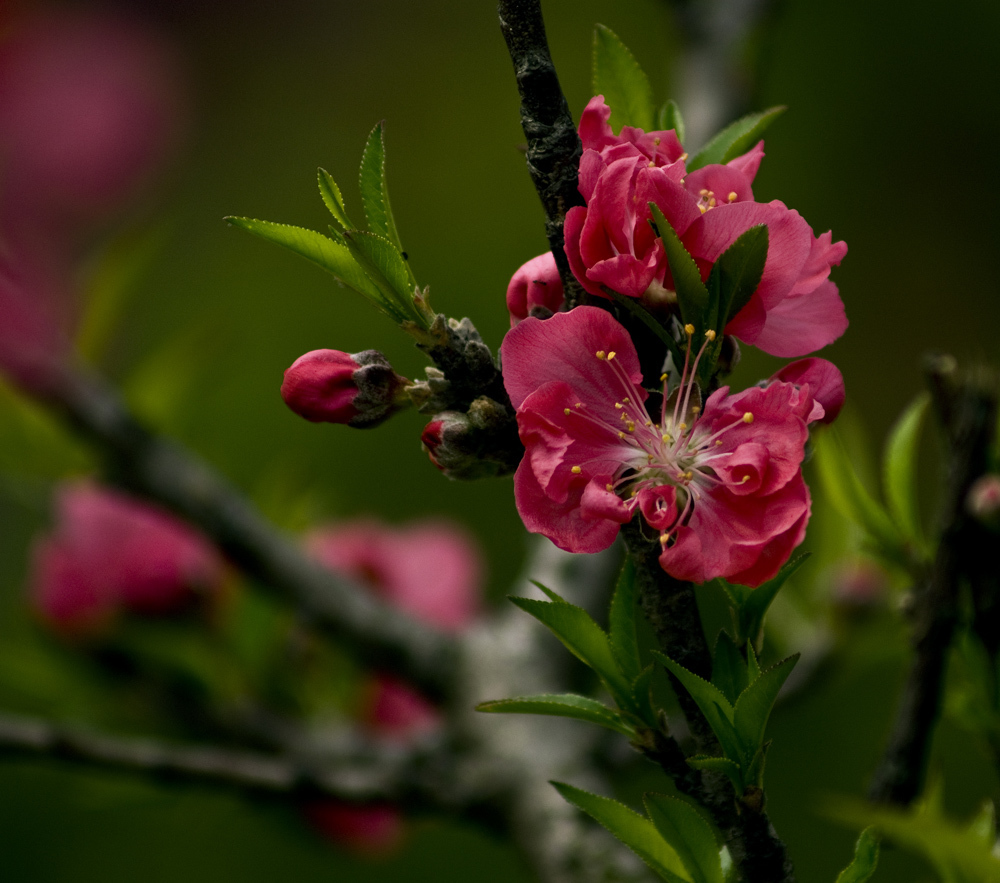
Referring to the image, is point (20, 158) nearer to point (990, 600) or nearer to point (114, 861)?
point (114, 861)

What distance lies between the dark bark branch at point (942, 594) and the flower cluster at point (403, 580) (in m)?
0.39

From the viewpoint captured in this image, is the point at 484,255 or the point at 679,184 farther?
the point at 484,255

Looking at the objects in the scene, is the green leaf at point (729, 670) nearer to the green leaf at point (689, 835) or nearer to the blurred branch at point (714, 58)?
the green leaf at point (689, 835)

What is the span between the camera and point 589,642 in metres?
0.28

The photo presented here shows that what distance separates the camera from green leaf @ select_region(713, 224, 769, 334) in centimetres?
23

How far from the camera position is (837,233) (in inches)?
69.0

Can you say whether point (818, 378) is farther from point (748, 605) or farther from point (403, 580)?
point (403, 580)

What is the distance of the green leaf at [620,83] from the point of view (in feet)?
1.01

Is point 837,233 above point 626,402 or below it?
below

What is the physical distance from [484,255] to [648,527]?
1.43 meters

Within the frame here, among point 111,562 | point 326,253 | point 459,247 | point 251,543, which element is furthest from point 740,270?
point 459,247

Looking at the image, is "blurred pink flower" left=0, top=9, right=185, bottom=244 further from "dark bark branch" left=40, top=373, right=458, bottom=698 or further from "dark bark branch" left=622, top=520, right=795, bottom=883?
"dark bark branch" left=622, top=520, right=795, bottom=883

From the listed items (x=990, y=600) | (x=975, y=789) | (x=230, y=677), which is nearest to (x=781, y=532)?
(x=990, y=600)

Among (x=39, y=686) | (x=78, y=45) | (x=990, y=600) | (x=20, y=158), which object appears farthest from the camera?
(x=78, y=45)
